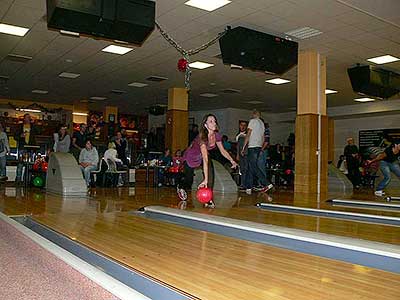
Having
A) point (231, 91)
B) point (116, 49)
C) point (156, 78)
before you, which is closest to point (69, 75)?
point (156, 78)

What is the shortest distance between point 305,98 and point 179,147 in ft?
16.6

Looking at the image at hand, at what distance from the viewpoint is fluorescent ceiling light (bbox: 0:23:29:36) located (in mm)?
7435

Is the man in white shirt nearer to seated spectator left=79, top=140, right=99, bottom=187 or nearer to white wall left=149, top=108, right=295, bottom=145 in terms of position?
seated spectator left=79, top=140, right=99, bottom=187

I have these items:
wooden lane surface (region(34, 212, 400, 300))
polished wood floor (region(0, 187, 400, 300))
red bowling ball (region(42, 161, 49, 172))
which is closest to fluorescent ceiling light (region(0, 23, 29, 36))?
red bowling ball (region(42, 161, 49, 172))

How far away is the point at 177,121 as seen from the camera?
12.6m

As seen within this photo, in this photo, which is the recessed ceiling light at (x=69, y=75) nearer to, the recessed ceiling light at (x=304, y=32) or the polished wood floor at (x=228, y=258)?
the recessed ceiling light at (x=304, y=32)

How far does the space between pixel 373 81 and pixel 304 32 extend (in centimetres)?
275

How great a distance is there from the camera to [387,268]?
239 cm

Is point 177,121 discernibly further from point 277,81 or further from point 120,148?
point 277,81

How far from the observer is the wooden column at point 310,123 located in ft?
27.5

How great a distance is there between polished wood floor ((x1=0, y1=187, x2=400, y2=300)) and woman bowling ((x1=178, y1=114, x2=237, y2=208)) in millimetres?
603

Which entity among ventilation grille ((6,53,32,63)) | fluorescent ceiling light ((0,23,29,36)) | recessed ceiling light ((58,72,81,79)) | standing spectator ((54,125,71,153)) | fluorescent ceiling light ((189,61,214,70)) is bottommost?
standing spectator ((54,125,71,153))

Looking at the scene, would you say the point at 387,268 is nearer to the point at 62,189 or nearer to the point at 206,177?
the point at 206,177

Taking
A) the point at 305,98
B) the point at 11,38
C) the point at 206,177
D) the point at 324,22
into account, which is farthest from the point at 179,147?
the point at 206,177
